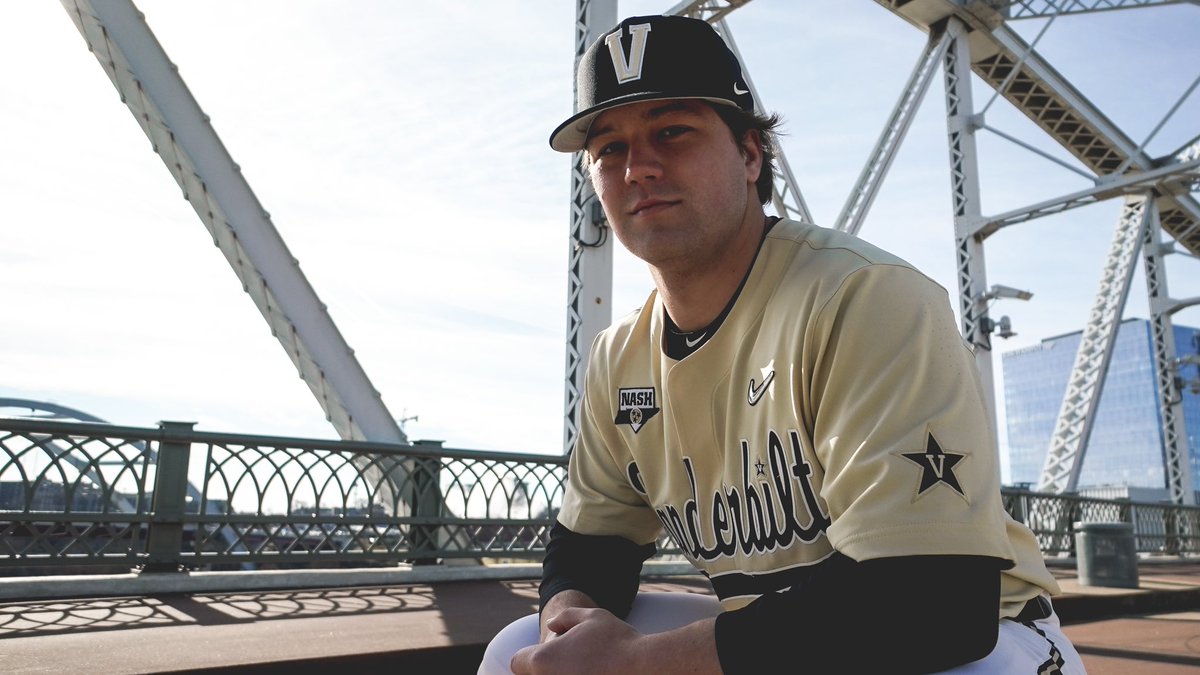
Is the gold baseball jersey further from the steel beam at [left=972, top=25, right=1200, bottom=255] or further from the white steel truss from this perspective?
the steel beam at [left=972, top=25, right=1200, bottom=255]

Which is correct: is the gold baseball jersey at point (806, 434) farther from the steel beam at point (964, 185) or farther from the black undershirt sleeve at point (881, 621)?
the steel beam at point (964, 185)

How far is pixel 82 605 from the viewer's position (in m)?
4.19

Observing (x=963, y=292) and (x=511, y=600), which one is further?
(x=963, y=292)

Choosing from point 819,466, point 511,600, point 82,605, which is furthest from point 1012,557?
point 82,605

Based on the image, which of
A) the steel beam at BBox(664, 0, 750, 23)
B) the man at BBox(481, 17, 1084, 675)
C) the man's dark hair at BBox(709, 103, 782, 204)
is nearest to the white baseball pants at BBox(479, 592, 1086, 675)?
the man at BBox(481, 17, 1084, 675)

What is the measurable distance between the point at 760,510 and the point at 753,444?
13 cm

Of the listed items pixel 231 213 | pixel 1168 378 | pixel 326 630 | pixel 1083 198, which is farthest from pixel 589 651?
pixel 1168 378

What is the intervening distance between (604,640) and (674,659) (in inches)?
5.5

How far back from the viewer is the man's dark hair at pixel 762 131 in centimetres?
174

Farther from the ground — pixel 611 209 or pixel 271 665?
pixel 611 209

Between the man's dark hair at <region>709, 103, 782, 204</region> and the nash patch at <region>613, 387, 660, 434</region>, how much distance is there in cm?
54

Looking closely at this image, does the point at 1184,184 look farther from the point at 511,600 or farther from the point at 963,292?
the point at 511,600

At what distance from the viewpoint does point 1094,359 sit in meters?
15.5

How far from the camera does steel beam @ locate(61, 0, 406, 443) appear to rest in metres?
5.74
